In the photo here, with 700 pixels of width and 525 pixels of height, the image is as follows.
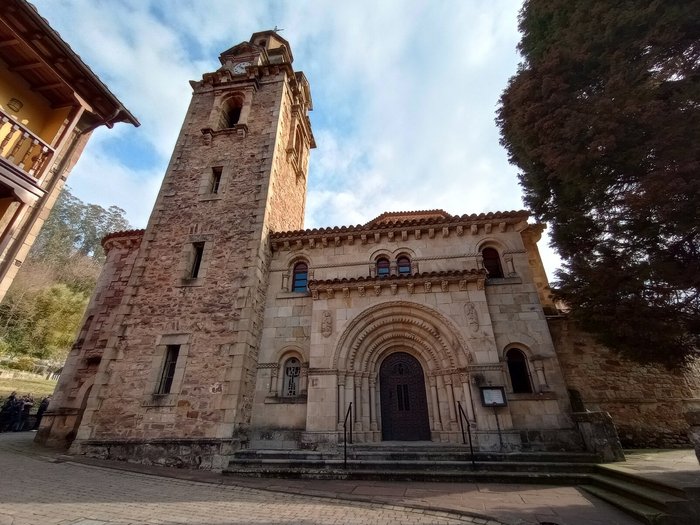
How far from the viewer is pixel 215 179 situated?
544 inches

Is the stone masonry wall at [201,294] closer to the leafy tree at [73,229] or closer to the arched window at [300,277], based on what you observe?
the arched window at [300,277]

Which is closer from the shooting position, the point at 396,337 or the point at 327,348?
the point at 327,348

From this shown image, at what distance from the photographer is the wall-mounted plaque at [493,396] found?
8570 millimetres

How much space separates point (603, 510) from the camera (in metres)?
5.02

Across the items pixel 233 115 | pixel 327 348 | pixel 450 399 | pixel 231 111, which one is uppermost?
pixel 231 111

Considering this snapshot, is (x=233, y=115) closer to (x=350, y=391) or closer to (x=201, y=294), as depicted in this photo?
(x=201, y=294)

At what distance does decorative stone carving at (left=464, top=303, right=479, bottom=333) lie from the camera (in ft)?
32.1

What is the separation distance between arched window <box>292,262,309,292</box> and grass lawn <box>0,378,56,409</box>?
1787 cm

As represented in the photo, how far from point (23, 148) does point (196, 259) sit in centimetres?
595

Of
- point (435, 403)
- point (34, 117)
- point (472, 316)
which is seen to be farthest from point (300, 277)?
point (34, 117)

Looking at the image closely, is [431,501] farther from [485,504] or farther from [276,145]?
[276,145]

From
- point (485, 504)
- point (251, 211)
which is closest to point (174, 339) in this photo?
point (251, 211)

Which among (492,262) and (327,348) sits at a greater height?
(492,262)

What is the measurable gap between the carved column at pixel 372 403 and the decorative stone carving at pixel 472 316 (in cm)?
342
